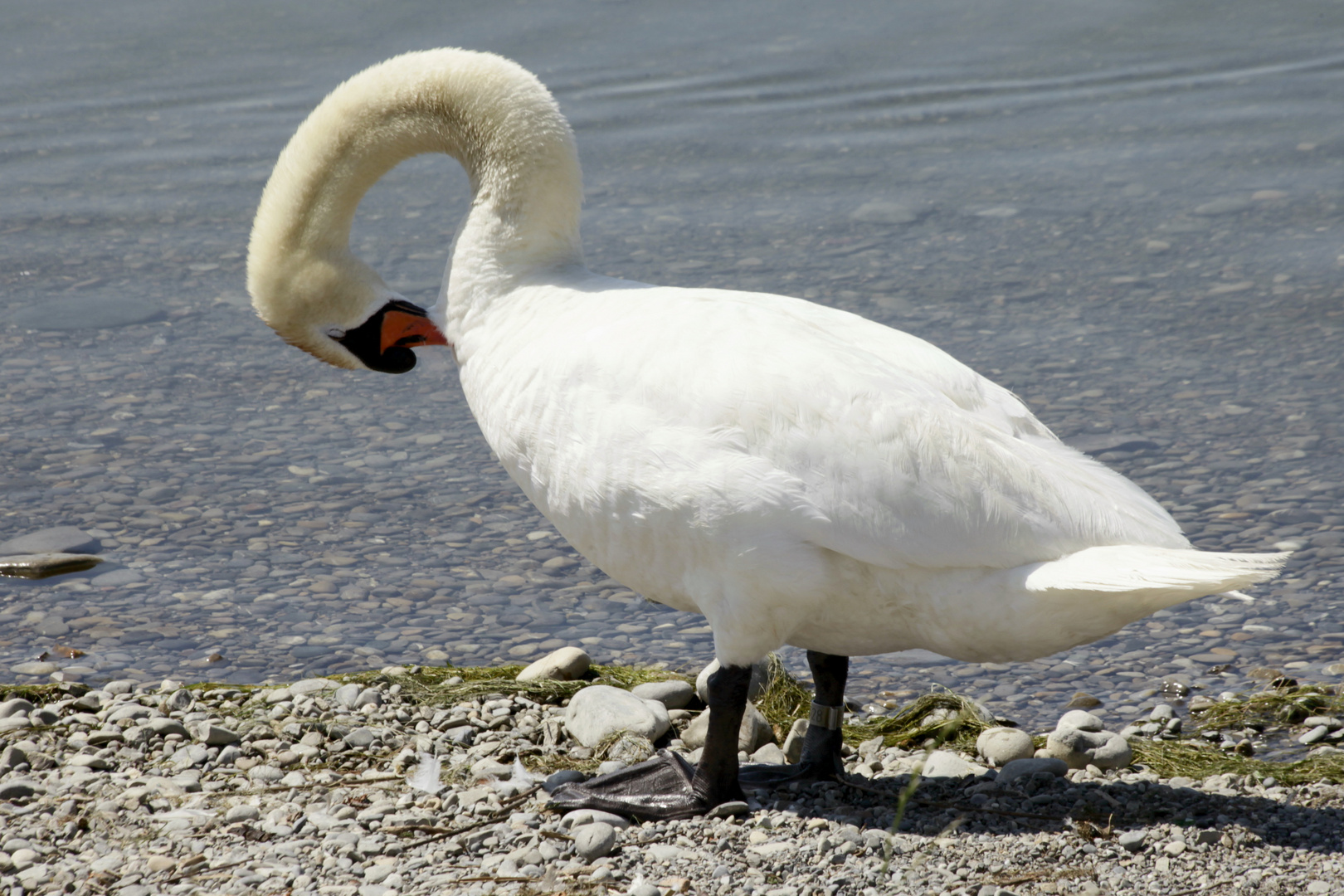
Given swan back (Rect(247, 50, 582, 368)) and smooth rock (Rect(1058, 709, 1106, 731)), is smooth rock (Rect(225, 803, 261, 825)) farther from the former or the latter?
smooth rock (Rect(1058, 709, 1106, 731))

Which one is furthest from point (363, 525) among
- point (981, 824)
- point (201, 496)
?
point (981, 824)

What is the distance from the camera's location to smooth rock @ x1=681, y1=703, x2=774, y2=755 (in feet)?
14.9

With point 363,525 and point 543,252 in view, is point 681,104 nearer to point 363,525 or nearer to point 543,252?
point 363,525

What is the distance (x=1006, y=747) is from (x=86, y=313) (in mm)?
6697

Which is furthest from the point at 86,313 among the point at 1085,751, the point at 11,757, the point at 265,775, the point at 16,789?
the point at 1085,751

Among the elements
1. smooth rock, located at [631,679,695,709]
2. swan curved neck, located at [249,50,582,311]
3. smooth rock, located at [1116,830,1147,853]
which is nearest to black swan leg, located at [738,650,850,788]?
smooth rock, located at [631,679,695,709]

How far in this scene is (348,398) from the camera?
7984 millimetres

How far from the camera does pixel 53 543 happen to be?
6359 millimetres

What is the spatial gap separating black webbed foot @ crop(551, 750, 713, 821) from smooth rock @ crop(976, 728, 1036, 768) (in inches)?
33.7

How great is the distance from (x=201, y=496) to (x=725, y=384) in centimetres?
391

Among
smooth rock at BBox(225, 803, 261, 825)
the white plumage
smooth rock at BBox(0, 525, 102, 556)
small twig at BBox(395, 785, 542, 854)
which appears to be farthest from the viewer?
smooth rock at BBox(0, 525, 102, 556)

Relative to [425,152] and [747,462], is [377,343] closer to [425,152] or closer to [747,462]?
[425,152]

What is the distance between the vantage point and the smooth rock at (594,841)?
3.67 metres

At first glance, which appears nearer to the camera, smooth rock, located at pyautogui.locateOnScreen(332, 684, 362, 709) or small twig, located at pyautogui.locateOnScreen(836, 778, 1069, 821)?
small twig, located at pyautogui.locateOnScreen(836, 778, 1069, 821)
